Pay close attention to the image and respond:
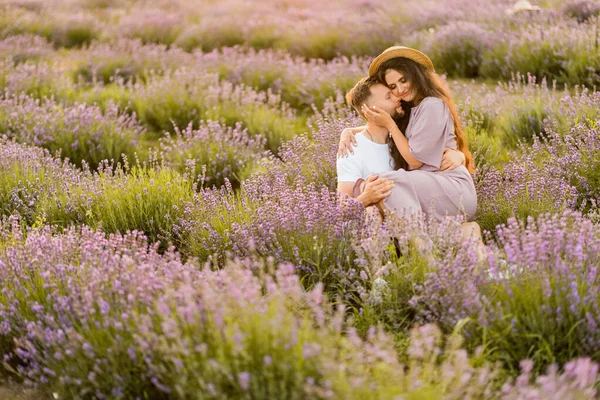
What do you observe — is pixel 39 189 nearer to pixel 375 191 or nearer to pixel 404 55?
pixel 375 191

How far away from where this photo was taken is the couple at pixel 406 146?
376 centimetres

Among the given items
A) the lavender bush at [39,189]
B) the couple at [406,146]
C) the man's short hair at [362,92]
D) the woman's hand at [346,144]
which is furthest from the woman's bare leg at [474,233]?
the lavender bush at [39,189]

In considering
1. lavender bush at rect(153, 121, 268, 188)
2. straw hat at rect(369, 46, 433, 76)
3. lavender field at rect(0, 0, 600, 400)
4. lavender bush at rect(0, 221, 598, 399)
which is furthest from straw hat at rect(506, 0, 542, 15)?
lavender bush at rect(0, 221, 598, 399)

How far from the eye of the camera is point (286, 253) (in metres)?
3.39

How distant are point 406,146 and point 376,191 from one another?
393 mm

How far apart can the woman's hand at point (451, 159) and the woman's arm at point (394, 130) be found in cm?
15

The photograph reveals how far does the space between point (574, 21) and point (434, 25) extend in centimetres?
243

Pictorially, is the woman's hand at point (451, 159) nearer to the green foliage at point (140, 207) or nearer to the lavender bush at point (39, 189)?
the green foliage at point (140, 207)

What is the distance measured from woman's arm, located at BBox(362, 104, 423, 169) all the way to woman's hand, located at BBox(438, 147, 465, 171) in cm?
15

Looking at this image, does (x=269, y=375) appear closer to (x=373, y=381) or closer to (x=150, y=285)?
(x=373, y=381)

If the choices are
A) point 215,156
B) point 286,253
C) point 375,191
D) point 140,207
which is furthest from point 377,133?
point 215,156

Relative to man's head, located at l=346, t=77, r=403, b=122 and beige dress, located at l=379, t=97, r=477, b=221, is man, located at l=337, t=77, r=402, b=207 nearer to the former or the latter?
man's head, located at l=346, t=77, r=403, b=122

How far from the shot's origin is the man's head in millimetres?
4090

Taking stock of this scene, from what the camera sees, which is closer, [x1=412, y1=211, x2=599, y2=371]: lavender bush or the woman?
[x1=412, y1=211, x2=599, y2=371]: lavender bush
